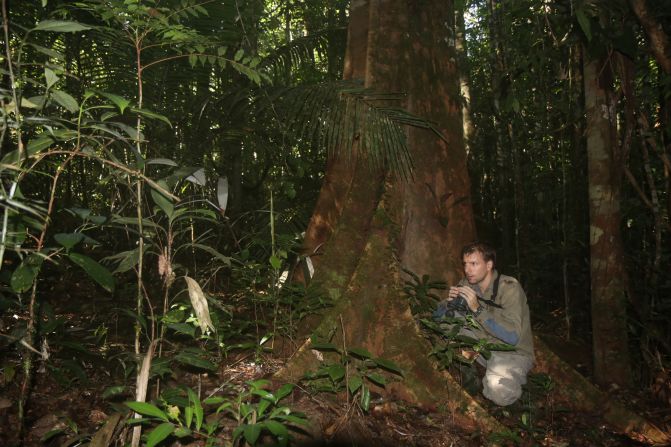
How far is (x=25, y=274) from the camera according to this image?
4.92 feet

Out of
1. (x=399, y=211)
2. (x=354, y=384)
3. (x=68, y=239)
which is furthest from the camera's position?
(x=399, y=211)

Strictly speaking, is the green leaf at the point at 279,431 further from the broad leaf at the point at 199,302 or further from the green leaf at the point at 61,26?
the green leaf at the point at 61,26

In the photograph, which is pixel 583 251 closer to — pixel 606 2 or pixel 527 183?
pixel 527 183

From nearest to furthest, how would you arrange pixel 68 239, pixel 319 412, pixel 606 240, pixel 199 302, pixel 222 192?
pixel 68 239
pixel 199 302
pixel 222 192
pixel 319 412
pixel 606 240

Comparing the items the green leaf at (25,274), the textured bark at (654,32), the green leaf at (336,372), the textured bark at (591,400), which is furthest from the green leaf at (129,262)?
the textured bark at (654,32)

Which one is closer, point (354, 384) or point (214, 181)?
point (354, 384)

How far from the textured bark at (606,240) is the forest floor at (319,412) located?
0.25 metres

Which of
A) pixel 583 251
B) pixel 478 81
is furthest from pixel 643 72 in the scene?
pixel 478 81

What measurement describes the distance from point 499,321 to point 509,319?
0.07 metres

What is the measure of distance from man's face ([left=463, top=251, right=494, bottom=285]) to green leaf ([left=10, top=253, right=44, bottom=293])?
2.51 m

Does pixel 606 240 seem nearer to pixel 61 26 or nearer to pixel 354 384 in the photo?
pixel 354 384

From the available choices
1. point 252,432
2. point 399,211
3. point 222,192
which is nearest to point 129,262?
point 222,192

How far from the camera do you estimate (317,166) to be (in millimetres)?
6457

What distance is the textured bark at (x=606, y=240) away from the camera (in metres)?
3.78
